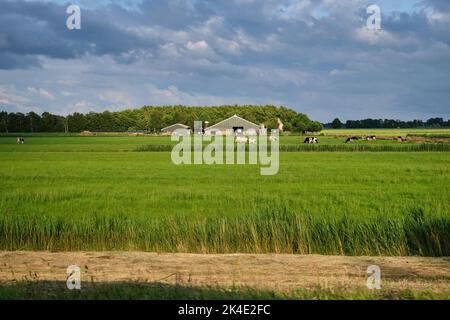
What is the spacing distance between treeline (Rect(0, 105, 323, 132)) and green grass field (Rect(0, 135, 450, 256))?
397 ft

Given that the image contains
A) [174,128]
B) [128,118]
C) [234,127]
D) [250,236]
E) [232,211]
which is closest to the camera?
[250,236]

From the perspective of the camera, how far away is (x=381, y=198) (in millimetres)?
19453

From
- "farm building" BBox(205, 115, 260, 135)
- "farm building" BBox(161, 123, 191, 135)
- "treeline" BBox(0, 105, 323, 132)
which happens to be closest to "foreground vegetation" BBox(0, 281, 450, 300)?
"farm building" BBox(205, 115, 260, 135)

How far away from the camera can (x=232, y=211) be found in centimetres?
1645

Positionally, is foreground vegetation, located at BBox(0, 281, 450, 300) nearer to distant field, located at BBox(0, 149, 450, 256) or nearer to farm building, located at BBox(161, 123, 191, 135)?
distant field, located at BBox(0, 149, 450, 256)

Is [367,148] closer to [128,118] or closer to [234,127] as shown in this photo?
[234,127]

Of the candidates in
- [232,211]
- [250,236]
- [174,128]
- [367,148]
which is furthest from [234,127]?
[250,236]

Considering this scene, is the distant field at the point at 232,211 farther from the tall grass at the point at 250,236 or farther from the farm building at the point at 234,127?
the farm building at the point at 234,127

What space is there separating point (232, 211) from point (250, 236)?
490cm

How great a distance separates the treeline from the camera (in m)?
154

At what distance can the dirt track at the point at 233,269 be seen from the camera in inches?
324

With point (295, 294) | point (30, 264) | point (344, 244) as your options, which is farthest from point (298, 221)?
point (30, 264)

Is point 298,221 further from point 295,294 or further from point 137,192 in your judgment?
point 137,192

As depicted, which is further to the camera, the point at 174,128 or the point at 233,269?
the point at 174,128
